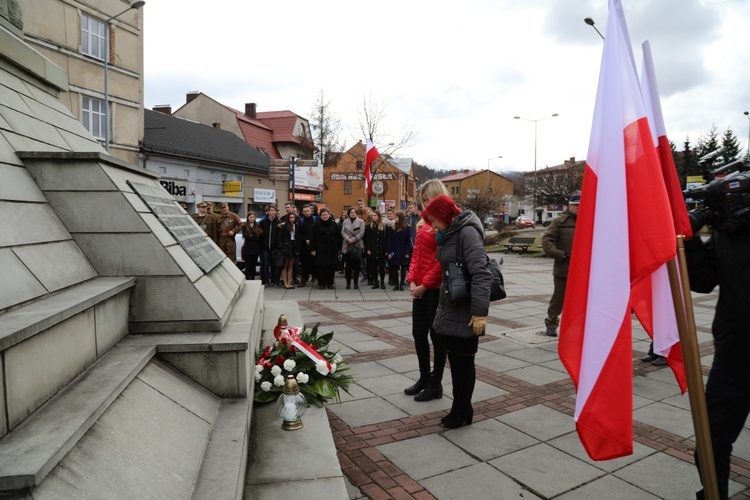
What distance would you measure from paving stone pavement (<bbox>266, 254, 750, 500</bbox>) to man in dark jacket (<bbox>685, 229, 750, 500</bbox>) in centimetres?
67

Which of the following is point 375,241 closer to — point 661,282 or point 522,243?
point 661,282

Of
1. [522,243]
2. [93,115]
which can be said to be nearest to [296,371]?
[522,243]

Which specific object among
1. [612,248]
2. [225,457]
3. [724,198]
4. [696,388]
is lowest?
[225,457]

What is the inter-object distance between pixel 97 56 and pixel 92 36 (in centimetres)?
86

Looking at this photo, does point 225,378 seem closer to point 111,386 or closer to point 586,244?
point 111,386

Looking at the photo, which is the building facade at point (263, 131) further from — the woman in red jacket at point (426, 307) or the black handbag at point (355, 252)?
the woman in red jacket at point (426, 307)

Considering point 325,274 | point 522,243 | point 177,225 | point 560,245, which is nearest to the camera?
point 177,225

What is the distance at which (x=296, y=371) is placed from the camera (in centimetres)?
391

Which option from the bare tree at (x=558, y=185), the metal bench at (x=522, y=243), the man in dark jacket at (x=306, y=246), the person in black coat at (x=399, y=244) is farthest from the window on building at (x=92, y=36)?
the bare tree at (x=558, y=185)

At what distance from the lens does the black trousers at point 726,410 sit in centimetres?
259

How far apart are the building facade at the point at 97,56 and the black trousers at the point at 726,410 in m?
22.2

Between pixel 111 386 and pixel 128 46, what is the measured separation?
27.9 meters

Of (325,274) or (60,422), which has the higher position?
(60,422)

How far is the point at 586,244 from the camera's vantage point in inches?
91.9
